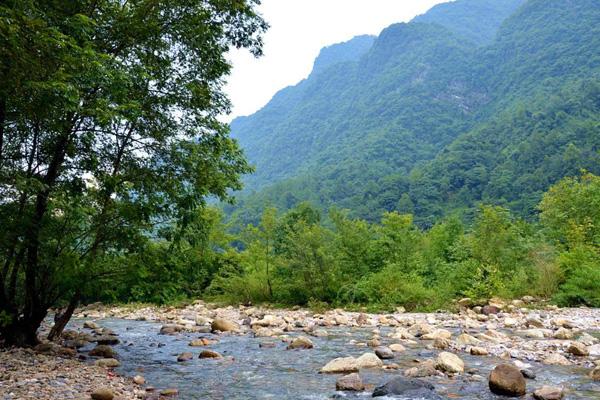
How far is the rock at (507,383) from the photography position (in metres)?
6.96

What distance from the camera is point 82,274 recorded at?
8.94 meters

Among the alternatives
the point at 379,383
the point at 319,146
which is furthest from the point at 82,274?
the point at 319,146

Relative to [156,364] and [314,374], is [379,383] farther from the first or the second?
[156,364]

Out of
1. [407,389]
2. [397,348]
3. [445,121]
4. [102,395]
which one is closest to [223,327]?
[397,348]

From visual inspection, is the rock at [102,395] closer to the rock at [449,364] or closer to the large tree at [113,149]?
the large tree at [113,149]

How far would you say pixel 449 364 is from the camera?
8.52 meters

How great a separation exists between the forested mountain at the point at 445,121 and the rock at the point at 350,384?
166ft

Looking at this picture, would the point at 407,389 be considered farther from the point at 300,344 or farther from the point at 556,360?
the point at 300,344

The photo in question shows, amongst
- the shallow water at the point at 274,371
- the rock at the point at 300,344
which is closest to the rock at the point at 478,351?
the shallow water at the point at 274,371

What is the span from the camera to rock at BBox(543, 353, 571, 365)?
8.99 metres

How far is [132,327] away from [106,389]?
36.5 feet

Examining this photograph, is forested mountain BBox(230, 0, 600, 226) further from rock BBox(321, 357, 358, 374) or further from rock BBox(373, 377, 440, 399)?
rock BBox(373, 377, 440, 399)

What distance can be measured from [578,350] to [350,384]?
5.06m

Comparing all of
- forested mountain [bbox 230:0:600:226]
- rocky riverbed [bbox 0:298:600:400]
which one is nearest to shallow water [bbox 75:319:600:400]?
rocky riverbed [bbox 0:298:600:400]
